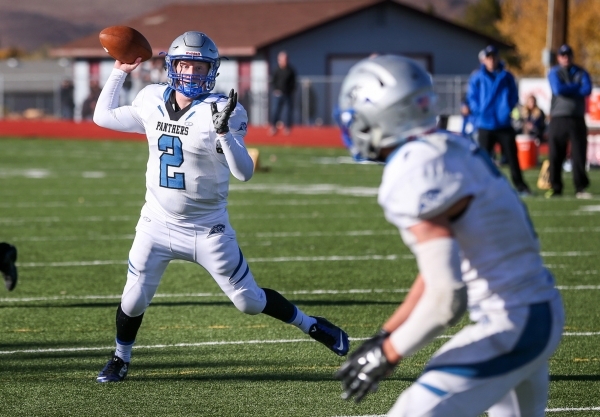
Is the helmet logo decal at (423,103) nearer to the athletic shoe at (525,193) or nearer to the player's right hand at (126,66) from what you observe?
the player's right hand at (126,66)

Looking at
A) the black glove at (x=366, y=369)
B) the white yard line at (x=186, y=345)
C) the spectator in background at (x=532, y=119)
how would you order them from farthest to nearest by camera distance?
1. the spectator in background at (x=532, y=119)
2. the white yard line at (x=186, y=345)
3. the black glove at (x=366, y=369)

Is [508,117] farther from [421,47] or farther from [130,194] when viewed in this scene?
[421,47]

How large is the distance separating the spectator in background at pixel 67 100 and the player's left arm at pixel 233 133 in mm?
30850

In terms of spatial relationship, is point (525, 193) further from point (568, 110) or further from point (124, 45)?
point (124, 45)

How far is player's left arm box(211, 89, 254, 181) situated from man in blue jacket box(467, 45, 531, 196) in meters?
8.32

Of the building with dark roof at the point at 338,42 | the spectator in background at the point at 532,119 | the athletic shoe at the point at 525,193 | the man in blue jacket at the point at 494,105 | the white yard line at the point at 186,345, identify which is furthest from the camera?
the building with dark roof at the point at 338,42

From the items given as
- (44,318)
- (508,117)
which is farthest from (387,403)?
(508,117)

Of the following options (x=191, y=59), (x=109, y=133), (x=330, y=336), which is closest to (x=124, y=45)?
(x=191, y=59)

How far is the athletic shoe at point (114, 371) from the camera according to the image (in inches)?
215

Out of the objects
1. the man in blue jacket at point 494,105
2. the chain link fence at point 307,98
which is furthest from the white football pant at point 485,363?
the chain link fence at point 307,98

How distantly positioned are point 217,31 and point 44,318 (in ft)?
114

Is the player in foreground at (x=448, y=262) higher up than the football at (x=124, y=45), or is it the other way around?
the football at (x=124, y=45)

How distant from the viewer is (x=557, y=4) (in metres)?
21.5

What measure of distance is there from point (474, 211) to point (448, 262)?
0.21m
